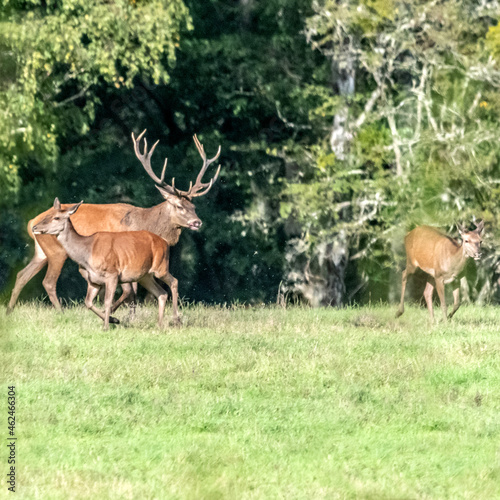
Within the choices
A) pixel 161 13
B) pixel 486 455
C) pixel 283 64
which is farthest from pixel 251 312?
pixel 486 455

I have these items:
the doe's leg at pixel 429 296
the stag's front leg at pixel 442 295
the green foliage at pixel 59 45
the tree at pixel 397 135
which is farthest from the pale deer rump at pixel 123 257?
the tree at pixel 397 135

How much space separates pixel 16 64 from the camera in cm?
1612

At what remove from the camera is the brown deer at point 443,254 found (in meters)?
14.9

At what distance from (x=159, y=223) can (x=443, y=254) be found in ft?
12.8

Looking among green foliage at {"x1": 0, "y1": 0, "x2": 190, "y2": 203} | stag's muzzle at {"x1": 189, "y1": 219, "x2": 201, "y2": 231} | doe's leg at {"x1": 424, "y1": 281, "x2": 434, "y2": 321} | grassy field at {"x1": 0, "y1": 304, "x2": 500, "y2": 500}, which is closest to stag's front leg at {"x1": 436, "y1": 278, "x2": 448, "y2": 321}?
doe's leg at {"x1": 424, "y1": 281, "x2": 434, "y2": 321}

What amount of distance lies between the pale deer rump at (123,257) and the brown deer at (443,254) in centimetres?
409

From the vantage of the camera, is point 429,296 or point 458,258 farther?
point 429,296

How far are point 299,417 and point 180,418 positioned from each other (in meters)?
0.89

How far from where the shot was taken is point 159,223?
1488 cm

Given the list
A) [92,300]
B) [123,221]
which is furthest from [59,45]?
[92,300]

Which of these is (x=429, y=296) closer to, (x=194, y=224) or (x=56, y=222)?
(x=194, y=224)

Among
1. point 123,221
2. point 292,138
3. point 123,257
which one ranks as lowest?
point 123,257

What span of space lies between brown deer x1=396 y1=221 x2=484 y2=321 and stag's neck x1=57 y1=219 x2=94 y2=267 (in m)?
4.83

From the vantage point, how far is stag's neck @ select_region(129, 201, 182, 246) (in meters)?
14.9
